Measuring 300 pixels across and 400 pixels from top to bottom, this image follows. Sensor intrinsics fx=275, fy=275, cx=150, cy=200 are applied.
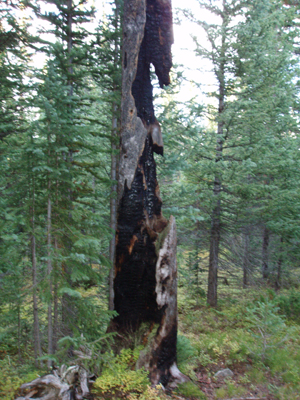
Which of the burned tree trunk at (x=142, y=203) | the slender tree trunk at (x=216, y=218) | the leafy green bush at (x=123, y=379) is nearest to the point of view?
the leafy green bush at (x=123, y=379)

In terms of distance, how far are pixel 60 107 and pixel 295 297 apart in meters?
9.94

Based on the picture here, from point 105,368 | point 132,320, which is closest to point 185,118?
point 132,320

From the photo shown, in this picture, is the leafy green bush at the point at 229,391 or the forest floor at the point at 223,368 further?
the leafy green bush at the point at 229,391

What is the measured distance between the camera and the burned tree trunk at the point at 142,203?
498 centimetres

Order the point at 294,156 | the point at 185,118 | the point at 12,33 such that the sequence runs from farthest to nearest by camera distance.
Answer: the point at 294,156 < the point at 185,118 < the point at 12,33

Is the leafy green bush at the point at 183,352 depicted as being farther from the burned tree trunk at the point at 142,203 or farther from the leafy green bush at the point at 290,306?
the leafy green bush at the point at 290,306

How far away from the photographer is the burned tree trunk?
4.98m

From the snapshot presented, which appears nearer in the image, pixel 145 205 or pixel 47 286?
pixel 47 286

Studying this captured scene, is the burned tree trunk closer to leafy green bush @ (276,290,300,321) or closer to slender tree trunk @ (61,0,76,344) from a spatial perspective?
slender tree trunk @ (61,0,76,344)

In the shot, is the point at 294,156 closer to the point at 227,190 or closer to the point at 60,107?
the point at 227,190

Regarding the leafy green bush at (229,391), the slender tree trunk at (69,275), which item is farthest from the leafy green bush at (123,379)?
the leafy green bush at (229,391)

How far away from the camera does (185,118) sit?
25.4ft

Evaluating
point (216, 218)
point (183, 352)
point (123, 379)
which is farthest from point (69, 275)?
point (216, 218)

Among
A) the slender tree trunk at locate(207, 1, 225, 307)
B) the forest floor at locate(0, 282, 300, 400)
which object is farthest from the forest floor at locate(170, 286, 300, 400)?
the slender tree trunk at locate(207, 1, 225, 307)
